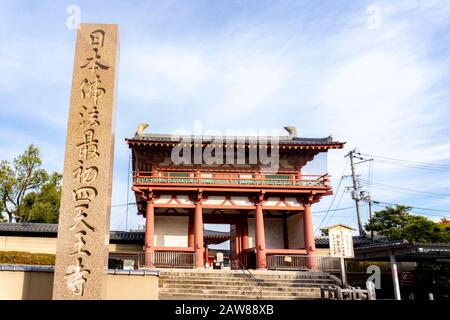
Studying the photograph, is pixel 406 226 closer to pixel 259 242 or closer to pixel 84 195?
pixel 259 242

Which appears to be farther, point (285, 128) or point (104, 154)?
point (285, 128)

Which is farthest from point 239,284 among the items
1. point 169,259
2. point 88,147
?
point 88,147

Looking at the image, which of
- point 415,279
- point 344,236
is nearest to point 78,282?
point 344,236

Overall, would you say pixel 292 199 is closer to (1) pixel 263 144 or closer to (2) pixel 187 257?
(1) pixel 263 144

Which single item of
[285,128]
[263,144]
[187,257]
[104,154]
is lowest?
[187,257]

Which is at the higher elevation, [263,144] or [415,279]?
[263,144]

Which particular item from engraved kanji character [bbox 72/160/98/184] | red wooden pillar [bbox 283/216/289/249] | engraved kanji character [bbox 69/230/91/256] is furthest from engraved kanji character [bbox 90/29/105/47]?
red wooden pillar [bbox 283/216/289/249]

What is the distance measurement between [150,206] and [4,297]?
39.8 feet

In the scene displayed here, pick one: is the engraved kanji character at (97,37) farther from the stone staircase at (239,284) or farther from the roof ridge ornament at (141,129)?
the roof ridge ornament at (141,129)

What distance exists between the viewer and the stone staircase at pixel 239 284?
14430 mm

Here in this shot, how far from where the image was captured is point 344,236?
569 inches

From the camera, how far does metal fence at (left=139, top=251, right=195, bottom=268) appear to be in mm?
18625

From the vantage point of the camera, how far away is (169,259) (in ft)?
62.0

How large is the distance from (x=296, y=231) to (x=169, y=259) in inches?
316
